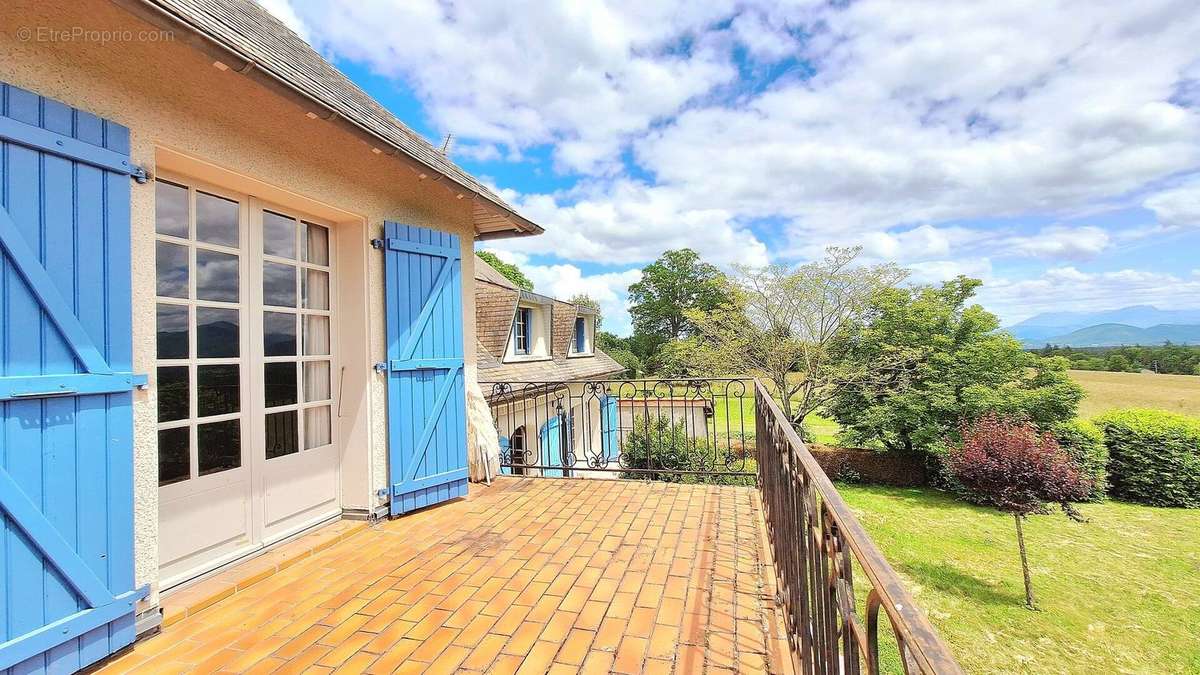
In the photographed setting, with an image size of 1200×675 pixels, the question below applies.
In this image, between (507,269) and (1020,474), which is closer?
(1020,474)

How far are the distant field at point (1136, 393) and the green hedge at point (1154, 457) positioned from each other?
158cm

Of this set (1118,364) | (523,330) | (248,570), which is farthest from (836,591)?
(1118,364)

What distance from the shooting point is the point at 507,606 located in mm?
2439

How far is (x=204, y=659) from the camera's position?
202 cm

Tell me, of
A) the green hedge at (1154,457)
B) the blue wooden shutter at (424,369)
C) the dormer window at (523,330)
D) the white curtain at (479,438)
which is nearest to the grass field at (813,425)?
the green hedge at (1154,457)

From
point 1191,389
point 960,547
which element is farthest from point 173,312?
point 1191,389

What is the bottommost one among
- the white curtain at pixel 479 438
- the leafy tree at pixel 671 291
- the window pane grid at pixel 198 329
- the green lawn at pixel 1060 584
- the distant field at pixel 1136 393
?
the green lawn at pixel 1060 584

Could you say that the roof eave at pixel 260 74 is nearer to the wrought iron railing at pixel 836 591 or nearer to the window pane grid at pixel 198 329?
the window pane grid at pixel 198 329

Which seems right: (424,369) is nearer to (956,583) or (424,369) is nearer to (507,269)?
(956,583)

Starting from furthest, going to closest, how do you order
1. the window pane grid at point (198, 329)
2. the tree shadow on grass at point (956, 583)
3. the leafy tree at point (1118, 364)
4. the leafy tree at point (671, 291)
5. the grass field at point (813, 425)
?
1. the leafy tree at point (671, 291)
2. the leafy tree at point (1118, 364)
3. the grass field at point (813, 425)
4. the tree shadow on grass at point (956, 583)
5. the window pane grid at point (198, 329)

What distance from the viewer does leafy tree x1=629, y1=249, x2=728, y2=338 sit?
3922 cm

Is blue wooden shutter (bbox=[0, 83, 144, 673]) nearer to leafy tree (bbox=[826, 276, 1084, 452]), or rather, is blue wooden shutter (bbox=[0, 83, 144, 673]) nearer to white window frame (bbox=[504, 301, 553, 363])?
white window frame (bbox=[504, 301, 553, 363])

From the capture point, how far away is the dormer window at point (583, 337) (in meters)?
15.9

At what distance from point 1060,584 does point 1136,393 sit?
16253 mm
